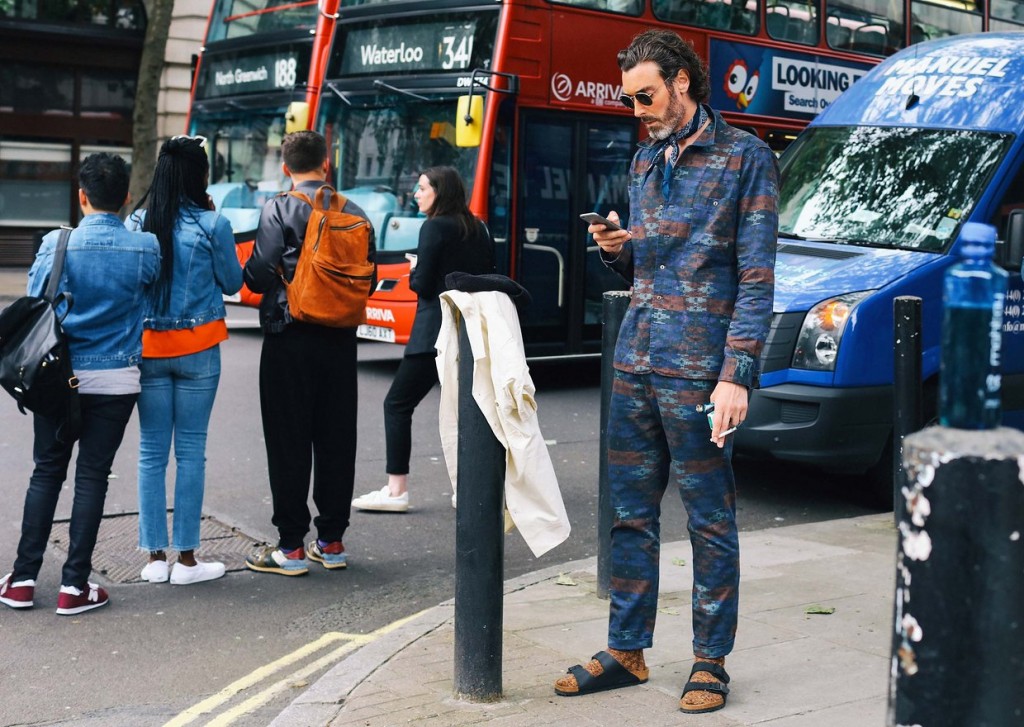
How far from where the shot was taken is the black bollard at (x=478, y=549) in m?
4.00

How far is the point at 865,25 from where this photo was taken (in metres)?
13.8

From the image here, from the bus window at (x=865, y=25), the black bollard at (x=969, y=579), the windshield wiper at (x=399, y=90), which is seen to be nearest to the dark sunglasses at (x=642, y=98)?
the black bollard at (x=969, y=579)

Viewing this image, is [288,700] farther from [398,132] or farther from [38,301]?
[398,132]

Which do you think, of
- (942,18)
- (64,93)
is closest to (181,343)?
(942,18)

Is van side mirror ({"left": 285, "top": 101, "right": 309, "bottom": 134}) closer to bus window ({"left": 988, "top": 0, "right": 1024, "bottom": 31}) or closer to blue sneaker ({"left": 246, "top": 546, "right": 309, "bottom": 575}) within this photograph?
bus window ({"left": 988, "top": 0, "right": 1024, "bottom": 31})

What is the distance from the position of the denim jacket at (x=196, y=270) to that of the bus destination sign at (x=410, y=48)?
609cm

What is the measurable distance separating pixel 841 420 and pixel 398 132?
6025mm

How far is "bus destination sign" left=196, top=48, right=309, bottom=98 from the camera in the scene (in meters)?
13.3

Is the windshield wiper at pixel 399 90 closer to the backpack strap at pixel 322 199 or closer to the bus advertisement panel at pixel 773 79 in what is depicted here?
the bus advertisement panel at pixel 773 79

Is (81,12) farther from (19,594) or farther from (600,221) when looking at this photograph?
(600,221)

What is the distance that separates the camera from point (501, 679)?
4082 mm

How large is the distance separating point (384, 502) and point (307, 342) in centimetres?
149

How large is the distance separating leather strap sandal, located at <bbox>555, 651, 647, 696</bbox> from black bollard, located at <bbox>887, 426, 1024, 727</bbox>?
2.17 metres

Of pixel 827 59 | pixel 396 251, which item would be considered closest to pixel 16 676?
pixel 396 251
